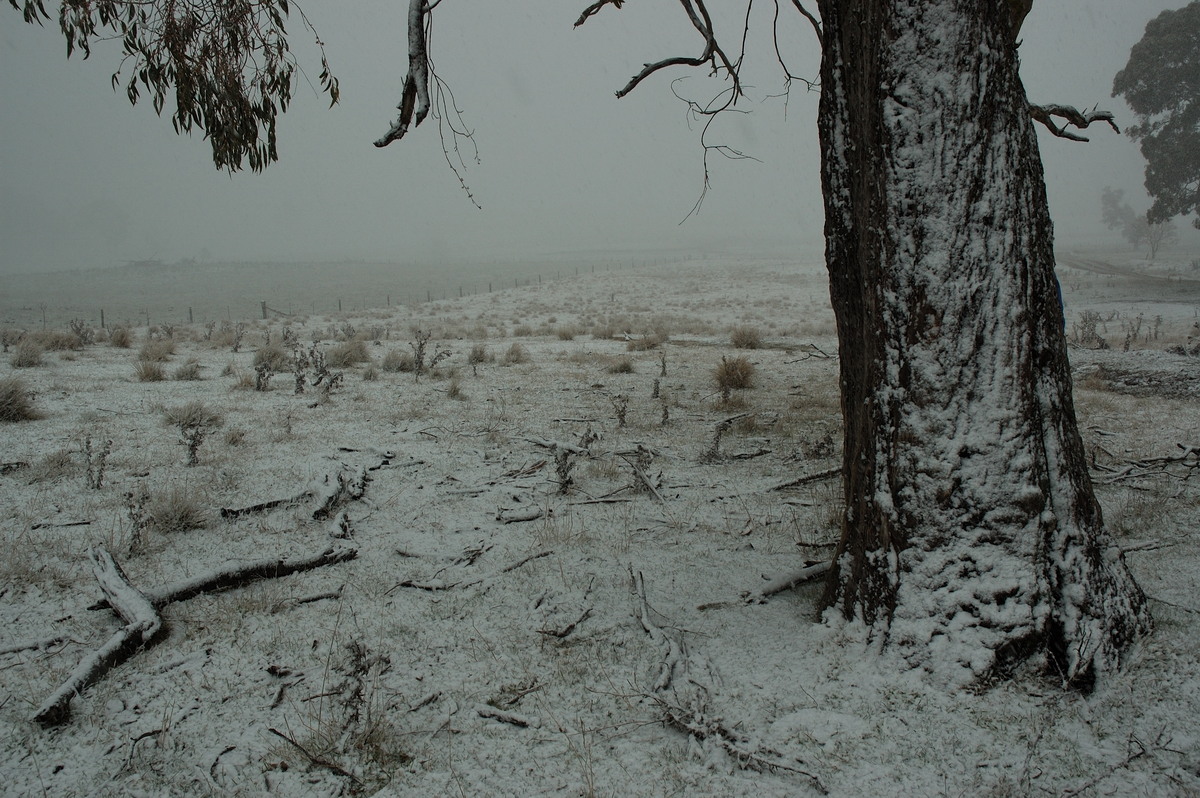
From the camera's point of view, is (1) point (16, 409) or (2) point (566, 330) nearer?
(1) point (16, 409)

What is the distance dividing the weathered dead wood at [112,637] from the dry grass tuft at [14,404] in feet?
15.9

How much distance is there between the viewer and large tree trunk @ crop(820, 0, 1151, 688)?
7.24 feet

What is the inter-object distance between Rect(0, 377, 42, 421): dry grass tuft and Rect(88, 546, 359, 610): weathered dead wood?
528 centimetres

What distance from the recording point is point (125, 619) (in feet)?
9.74

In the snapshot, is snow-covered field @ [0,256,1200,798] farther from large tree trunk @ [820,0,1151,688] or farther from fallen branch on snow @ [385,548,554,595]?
large tree trunk @ [820,0,1151,688]

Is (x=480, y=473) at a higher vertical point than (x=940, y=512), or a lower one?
lower

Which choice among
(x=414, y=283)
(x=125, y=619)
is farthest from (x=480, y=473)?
(x=414, y=283)

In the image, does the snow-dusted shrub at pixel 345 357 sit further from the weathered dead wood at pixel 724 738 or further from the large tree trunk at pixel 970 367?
the large tree trunk at pixel 970 367

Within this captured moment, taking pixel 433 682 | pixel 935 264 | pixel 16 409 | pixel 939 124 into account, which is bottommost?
pixel 433 682

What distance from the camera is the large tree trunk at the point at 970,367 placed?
86.9 inches

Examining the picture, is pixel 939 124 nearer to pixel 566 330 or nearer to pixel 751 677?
pixel 751 677

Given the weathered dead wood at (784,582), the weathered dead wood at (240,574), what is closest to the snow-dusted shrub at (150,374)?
the weathered dead wood at (240,574)

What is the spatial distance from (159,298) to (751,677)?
68.6 m

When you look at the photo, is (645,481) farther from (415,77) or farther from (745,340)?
(745,340)
